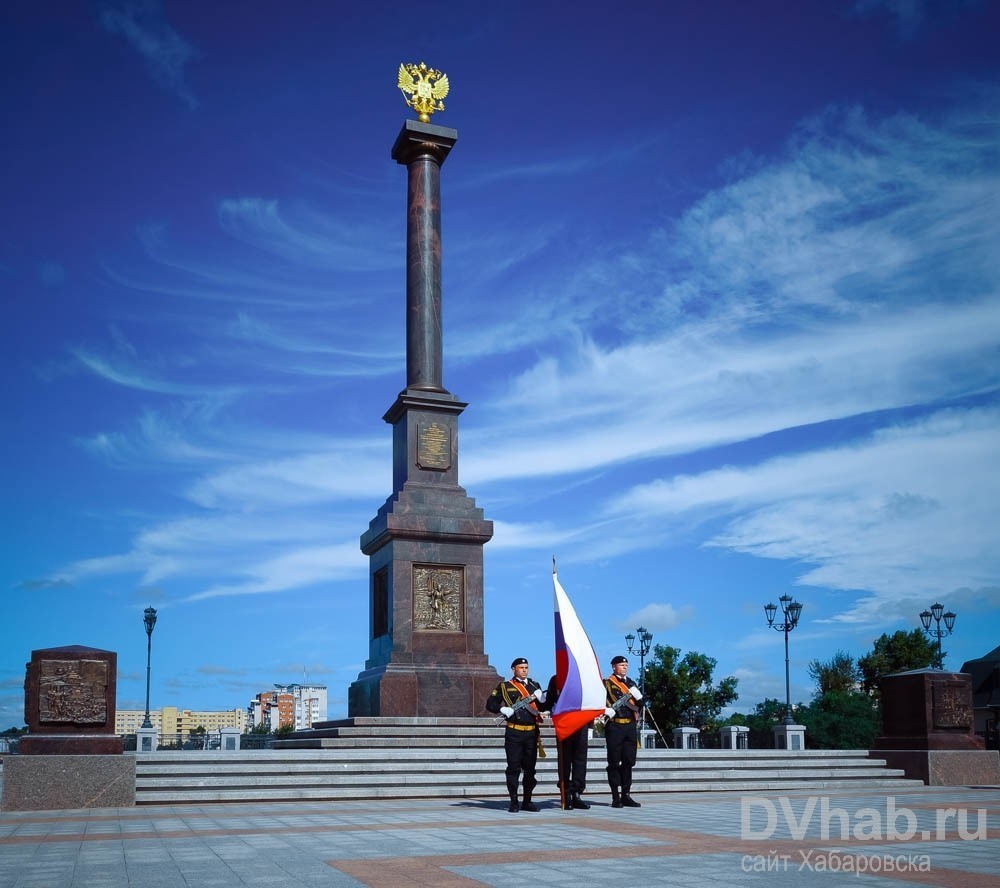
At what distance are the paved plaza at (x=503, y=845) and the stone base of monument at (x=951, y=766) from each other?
4.35 metres

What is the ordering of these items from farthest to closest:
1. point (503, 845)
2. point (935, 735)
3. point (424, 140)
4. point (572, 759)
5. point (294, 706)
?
point (294, 706) → point (424, 140) → point (935, 735) → point (572, 759) → point (503, 845)

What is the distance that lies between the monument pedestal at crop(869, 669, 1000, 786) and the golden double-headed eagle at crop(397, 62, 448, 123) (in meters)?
16.8

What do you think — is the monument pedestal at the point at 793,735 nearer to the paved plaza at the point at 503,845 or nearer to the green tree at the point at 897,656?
the paved plaza at the point at 503,845

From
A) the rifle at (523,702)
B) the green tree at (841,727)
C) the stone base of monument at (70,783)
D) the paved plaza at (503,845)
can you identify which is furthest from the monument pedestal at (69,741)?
the green tree at (841,727)

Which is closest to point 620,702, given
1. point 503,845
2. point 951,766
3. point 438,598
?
point 503,845

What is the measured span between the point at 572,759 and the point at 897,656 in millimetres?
49471

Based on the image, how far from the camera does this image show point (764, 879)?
821 centimetres

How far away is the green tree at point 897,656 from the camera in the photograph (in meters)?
59.0

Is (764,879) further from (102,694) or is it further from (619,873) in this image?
(102,694)

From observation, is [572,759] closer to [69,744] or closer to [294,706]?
[69,744]

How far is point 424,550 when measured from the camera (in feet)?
74.8

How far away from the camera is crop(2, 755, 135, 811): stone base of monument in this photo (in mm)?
15477

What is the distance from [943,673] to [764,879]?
45.5 feet

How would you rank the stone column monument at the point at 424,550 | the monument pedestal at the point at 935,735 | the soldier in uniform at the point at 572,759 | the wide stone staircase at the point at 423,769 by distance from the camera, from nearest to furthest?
the soldier in uniform at the point at 572,759 < the wide stone staircase at the point at 423,769 < the monument pedestal at the point at 935,735 < the stone column monument at the point at 424,550
